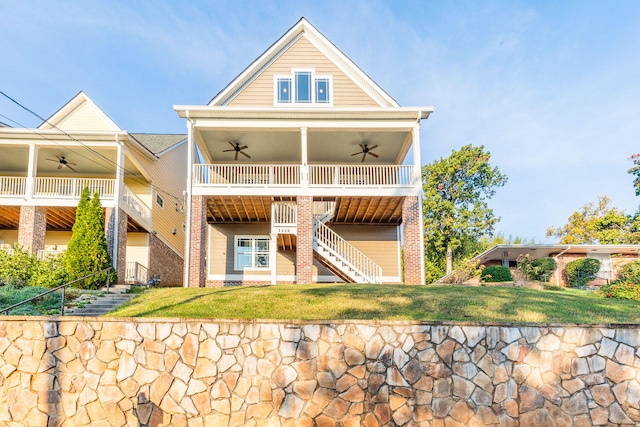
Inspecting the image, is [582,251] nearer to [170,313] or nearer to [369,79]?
[369,79]

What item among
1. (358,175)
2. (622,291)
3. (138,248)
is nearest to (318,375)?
(622,291)

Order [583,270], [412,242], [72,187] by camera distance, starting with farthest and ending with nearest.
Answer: [583,270] < [72,187] < [412,242]

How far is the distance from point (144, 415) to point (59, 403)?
126cm

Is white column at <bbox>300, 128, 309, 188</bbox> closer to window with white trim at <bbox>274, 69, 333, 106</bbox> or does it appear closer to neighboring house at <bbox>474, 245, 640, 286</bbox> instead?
window with white trim at <bbox>274, 69, 333, 106</bbox>

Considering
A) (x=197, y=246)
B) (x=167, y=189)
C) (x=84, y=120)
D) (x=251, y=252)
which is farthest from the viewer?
(x=167, y=189)

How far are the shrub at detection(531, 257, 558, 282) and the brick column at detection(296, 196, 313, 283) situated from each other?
33.8ft

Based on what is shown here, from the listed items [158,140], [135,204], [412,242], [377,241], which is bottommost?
[412,242]

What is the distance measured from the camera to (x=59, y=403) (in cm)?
665

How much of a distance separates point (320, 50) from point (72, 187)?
10843 mm

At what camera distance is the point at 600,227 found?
30.8 meters

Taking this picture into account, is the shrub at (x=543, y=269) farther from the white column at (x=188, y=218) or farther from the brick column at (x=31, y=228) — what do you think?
the brick column at (x=31, y=228)

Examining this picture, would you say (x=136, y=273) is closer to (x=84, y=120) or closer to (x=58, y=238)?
(x=58, y=238)

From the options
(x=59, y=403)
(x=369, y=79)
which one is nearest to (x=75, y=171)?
(x=369, y=79)

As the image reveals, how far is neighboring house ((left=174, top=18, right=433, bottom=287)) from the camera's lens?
15.9 meters
